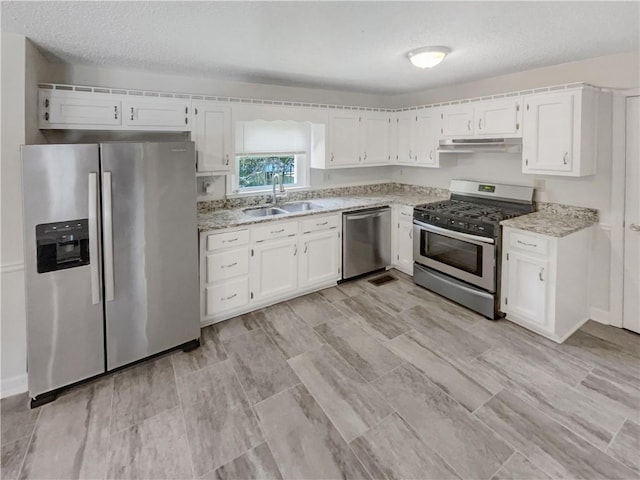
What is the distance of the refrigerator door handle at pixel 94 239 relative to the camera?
7.72ft

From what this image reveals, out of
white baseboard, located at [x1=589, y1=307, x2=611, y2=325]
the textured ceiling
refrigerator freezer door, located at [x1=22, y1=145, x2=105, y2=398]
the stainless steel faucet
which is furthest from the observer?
the stainless steel faucet

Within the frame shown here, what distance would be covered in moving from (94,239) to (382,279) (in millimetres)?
3239

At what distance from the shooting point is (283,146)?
14.4 feet

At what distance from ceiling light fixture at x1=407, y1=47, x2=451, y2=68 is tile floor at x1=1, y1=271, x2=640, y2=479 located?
7.72 ft

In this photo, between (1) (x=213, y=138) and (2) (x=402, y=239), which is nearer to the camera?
(1) (x=213, y=138)

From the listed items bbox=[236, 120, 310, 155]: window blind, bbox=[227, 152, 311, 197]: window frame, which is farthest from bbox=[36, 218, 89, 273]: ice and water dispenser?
bbox=[236, 120, 310, 155]: window blind

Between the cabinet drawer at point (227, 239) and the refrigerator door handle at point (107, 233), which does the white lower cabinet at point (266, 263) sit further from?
the refrigerator door handle at point (107, 233)

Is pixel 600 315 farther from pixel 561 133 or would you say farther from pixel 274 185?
pixel 274 185

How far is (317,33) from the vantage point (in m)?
2.38

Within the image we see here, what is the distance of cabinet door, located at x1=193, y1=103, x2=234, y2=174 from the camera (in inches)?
133

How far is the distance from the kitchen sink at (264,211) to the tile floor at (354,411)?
1.32m

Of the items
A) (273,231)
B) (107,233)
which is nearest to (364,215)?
(273,231)

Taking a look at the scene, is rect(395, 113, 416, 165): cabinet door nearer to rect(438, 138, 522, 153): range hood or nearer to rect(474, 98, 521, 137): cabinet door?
rect(438, 138, 522, 153): range hood

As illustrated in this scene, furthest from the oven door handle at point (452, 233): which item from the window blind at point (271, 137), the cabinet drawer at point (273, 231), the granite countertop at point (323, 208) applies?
the window blind at point (271, 137)
